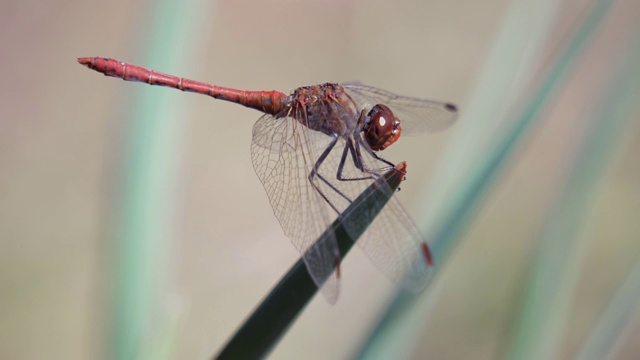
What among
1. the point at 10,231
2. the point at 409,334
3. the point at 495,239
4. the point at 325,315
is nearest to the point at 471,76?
the point at 495,239

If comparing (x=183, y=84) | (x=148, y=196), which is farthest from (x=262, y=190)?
(x=148, y=196)

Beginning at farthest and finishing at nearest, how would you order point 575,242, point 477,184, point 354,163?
point 354,163 < point 575,242 < point 477,184

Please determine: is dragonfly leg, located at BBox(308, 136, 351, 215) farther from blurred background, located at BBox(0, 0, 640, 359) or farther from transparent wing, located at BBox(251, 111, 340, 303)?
blurred background, located at BBox(0, 0, 640, 359)

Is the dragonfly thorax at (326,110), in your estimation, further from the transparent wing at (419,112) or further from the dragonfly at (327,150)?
the transparent wing at (419,112)

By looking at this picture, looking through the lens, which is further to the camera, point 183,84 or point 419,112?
point 419,112

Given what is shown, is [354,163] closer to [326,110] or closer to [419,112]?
[326,110]

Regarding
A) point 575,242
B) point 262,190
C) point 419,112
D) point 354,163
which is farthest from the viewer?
point 262,190

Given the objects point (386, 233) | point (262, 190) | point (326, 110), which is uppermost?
point (326, 110)

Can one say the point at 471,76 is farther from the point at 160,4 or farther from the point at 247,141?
the point at 160,4
